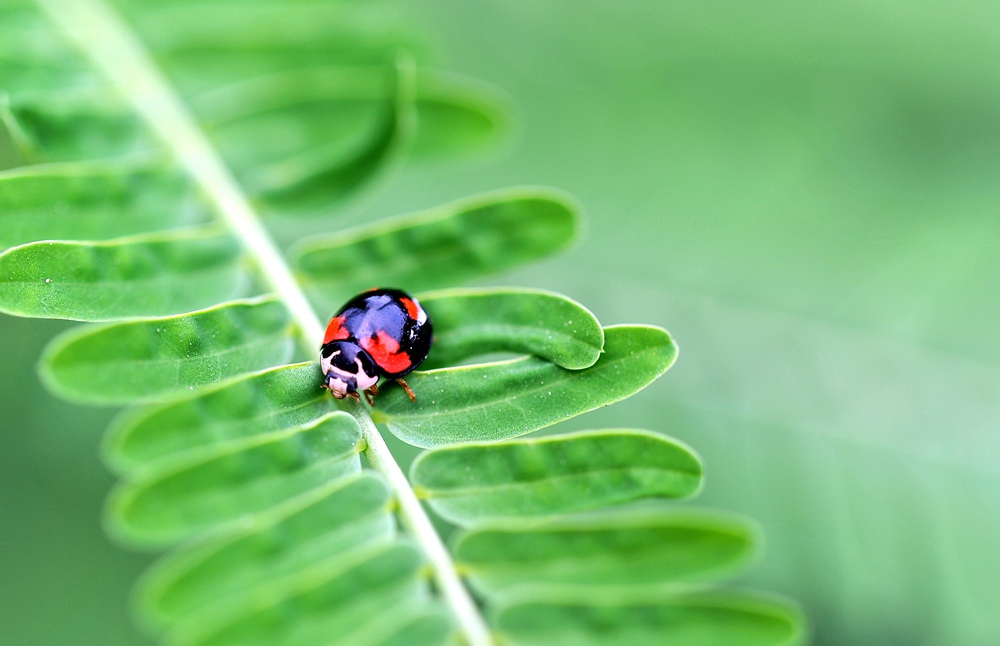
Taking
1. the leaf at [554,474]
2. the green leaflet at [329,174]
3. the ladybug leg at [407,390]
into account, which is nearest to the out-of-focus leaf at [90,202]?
the green leaflet at [329,174]

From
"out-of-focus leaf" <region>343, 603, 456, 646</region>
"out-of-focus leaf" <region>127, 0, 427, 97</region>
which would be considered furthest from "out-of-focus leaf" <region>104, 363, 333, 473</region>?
"out-of-focus leaf" <region>127, 0, 427, 97</region>

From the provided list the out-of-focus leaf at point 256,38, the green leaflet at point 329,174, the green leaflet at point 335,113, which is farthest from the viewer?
the out-of-focus leaf at point 256,38

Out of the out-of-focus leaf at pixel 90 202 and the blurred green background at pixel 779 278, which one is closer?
the out-of-focus leaf at pixel 90 202

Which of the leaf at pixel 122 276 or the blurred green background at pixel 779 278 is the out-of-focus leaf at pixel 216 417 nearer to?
the leaf at pixel 122 276

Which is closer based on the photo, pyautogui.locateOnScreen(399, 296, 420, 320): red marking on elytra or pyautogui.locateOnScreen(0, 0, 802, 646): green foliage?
pyautogui.locateOnScreen(0, 0, 802, 646): green foliage

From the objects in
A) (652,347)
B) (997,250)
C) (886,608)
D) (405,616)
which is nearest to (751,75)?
(997,250)

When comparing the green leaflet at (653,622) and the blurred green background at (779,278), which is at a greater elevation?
the blurred green background at (779,278)

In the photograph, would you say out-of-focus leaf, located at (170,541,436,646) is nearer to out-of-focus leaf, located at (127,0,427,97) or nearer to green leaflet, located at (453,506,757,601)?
green leaflet, located at (453,506,757,601)
